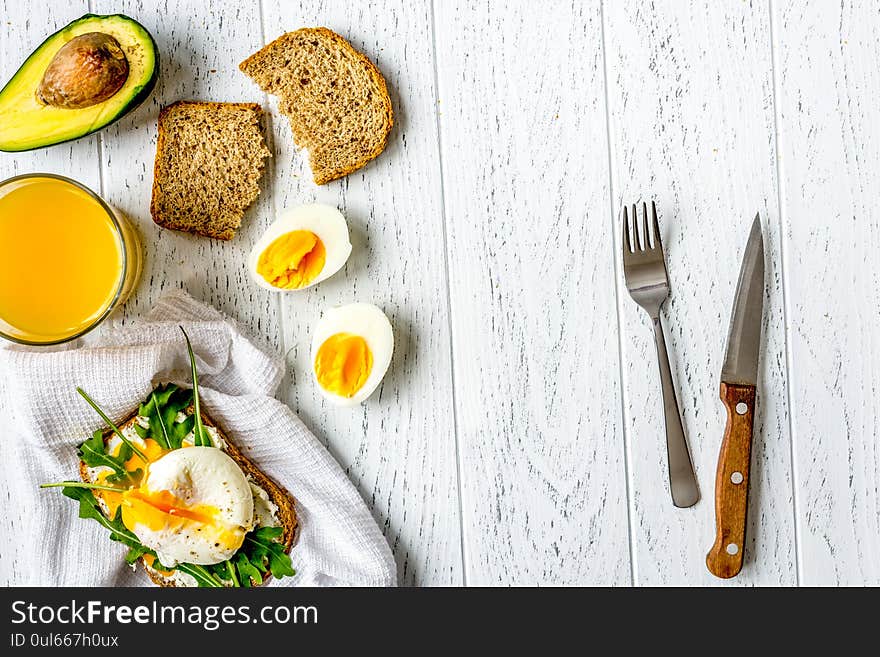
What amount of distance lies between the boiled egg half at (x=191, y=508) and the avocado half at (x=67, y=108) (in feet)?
1.44

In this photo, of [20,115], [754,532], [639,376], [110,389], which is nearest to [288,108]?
[20,115]

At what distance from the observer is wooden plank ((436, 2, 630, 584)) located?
3.82 feet

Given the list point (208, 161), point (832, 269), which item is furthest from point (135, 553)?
point (832, 269)

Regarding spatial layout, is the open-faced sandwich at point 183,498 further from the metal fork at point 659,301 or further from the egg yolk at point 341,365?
the metal fork at point 659,301

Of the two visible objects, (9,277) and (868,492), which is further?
(868,492)

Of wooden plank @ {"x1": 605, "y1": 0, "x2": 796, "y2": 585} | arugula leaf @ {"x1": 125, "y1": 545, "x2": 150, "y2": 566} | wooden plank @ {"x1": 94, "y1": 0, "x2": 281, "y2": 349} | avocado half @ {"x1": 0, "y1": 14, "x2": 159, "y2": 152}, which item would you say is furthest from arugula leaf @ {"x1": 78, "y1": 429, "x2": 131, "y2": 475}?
wooden plank @ {"x1": 605, "y1": 0, "x2": 796, "y2": 585}

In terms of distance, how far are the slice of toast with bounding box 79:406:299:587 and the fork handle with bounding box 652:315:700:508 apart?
0.52 meters

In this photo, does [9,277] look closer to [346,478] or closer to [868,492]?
[346,478]

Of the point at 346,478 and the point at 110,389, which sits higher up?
the point at 110,389

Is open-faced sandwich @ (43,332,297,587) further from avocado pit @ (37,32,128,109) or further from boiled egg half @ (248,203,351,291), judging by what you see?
avocado pit @ (37,32,128,109)

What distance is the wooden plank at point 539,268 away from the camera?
3.82 feet

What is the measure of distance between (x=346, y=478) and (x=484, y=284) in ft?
1.07

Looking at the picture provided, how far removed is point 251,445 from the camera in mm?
1146

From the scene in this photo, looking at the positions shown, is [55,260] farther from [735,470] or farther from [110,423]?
[735,470]
